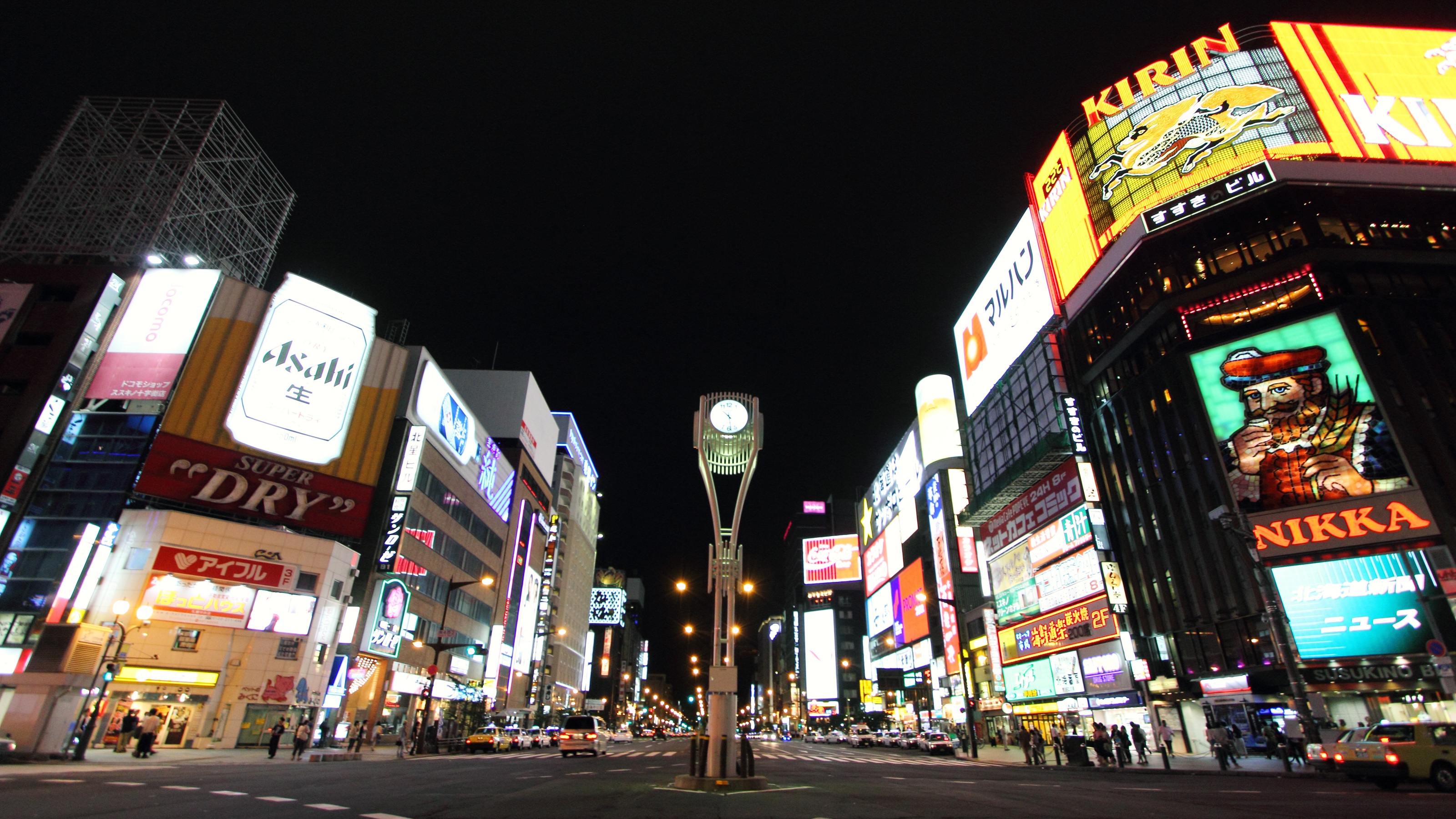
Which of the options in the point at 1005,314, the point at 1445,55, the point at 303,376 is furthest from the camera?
the point at 1005,314

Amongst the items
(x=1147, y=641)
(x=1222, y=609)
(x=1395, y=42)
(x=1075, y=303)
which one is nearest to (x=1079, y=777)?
(x=1222, y=609)

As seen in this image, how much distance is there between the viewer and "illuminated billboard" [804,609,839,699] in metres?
112

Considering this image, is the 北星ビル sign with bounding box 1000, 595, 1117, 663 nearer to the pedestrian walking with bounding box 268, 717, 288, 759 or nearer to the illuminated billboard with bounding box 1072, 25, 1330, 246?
the illuminated billboard with bounding box 1072, 25, 1330, 246

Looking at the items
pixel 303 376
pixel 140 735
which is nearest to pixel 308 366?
pixel 303 376

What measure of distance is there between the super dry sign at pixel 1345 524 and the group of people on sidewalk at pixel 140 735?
4388 cm

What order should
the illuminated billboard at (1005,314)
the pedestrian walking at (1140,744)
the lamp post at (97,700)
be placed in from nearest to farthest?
1. the lamp post at (97,700)
2. the pedestrian walking at (1140,744)
3. the illuminated billboard at (1005,314)

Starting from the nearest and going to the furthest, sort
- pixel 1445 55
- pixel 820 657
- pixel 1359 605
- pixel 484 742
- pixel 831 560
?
pixel 1359 605 → pixel 484 742 → pixel 1445 55 → pixel 831 560 → pixel 820 657

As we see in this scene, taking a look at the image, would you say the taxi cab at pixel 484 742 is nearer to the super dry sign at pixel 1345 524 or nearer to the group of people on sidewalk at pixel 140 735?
the group of people on sidewalk at pixel 140 735

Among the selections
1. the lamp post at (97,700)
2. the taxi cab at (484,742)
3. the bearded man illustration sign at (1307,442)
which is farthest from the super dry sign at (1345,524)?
the lamp post at (97,700)

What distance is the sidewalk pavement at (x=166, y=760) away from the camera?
16.7 m

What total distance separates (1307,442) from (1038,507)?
17673 mm

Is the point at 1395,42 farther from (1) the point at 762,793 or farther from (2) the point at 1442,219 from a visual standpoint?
(1) the point at 762,793

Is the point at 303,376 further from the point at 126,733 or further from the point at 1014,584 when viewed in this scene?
the point at 1014,584

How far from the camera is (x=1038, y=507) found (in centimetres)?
4878
